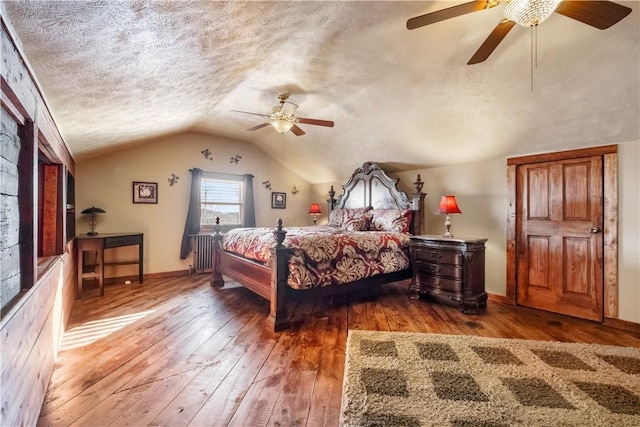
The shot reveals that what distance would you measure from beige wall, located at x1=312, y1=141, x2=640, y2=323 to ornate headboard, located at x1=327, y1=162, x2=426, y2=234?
252 millimetres

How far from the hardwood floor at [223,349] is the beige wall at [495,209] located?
0.44 m

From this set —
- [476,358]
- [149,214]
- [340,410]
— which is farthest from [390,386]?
[149,214]

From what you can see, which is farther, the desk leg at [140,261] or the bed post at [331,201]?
the bed post at [331,201]

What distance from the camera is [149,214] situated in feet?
15.3

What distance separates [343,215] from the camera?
500 cm

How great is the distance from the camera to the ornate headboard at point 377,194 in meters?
4.21

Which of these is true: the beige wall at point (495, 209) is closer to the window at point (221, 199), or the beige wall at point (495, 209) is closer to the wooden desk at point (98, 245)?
the window at point (221, 199)

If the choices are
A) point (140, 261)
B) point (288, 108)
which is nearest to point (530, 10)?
point (288, 108)

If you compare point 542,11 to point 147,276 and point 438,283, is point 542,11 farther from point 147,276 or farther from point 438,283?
point 147,276

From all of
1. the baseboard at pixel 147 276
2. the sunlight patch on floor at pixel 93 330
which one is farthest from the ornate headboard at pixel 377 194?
the sunlight patch on floor at pixel 93 330

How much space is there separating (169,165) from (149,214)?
2.84ft

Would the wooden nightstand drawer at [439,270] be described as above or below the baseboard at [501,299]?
above

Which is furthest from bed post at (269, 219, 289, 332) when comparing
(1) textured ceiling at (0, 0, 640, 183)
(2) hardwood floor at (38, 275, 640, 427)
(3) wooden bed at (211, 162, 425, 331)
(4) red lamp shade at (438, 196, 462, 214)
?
Result: (4) red lamp shade at (438, 196, 462, 214)

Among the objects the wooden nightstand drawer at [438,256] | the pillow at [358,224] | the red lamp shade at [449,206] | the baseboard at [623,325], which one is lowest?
the baseboard at [623,325]
